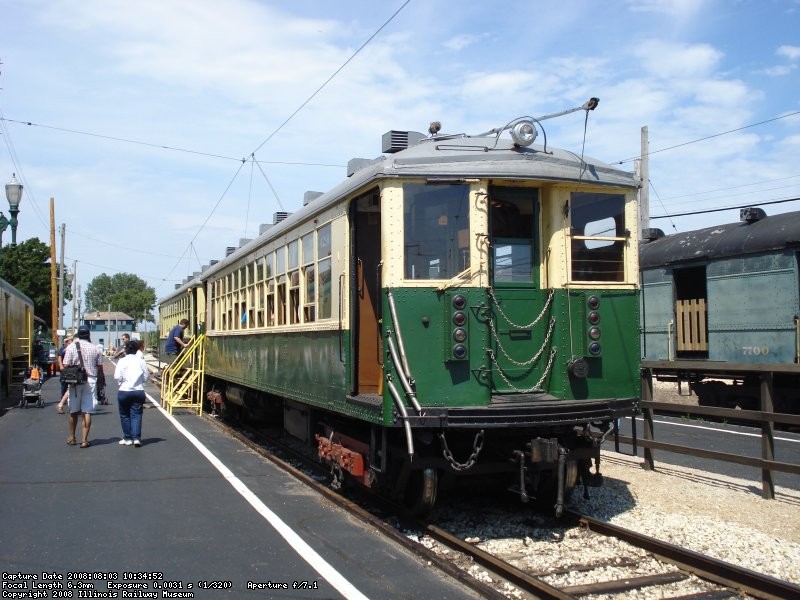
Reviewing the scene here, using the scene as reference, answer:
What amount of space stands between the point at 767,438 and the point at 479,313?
12.8 feet

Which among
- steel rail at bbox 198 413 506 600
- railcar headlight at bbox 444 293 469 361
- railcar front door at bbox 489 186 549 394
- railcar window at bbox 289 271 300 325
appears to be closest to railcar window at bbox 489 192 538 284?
railcar front door at bbox 489 186 549 394

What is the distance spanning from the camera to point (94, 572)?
17.9 feet

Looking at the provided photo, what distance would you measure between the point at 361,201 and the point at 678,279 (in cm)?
1261

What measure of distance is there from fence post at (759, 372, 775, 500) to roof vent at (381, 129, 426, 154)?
4640mm

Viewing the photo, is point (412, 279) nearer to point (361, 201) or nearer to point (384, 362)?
point (384, 362)

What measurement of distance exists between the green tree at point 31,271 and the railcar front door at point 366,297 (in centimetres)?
5241

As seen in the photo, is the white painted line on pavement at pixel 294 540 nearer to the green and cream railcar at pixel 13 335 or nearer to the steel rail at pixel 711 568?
the steel rail at pixel 711 568

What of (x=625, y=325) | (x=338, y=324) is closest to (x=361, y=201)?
(x=338, y=324)

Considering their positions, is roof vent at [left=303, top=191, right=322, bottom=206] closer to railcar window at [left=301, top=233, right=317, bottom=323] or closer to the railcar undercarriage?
railcar window at [left=301, top=233, right=317, bottom=323]

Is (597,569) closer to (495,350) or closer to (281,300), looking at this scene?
(495,350)

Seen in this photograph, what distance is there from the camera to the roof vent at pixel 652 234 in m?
19.5

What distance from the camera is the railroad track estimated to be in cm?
524

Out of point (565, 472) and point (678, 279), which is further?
point (678, 279)

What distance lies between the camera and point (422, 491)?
6.71 m
